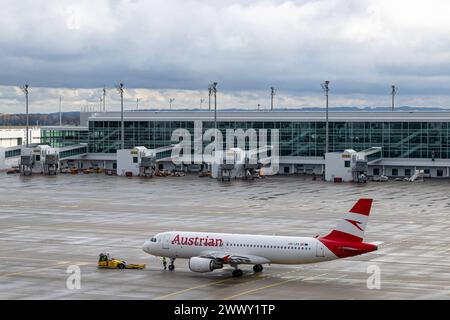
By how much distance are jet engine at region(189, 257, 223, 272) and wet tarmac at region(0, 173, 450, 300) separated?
1.03 metres

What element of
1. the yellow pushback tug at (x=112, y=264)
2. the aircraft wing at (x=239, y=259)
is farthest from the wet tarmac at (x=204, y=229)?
the aircraft wing at (x=239, y=259)

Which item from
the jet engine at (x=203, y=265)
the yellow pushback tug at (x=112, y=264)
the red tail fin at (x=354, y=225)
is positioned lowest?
the yellow pushback tug at (x=112, y=264)

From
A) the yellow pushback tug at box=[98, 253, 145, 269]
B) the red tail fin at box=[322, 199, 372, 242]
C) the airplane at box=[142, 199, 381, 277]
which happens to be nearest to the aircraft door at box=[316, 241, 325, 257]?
the airplane at box=[142, 199, 381, 277]

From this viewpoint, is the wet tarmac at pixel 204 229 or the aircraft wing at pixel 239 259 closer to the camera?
the wet tarmac at pixel 204 229

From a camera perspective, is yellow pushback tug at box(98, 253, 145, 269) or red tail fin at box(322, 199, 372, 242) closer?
red tail fin at box(322, 199, 372, 242)

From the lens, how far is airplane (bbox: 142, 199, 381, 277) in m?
73.4

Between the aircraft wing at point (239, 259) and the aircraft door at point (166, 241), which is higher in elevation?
the aircraft door at point (166, 241)

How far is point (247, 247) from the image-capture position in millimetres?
76688

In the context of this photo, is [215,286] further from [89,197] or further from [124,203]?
[89,197]

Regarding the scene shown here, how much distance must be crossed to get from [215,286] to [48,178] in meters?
133

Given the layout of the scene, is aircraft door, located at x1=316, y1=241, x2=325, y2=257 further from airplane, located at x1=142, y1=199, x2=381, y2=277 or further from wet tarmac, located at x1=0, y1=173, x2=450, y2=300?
wet tarmac, located at x1=0, y1=173, x2=450, y2=300

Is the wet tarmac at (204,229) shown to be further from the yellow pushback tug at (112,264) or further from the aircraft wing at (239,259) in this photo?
the aircraft wing at (239,259)

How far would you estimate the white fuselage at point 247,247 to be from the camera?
74.1 metres
